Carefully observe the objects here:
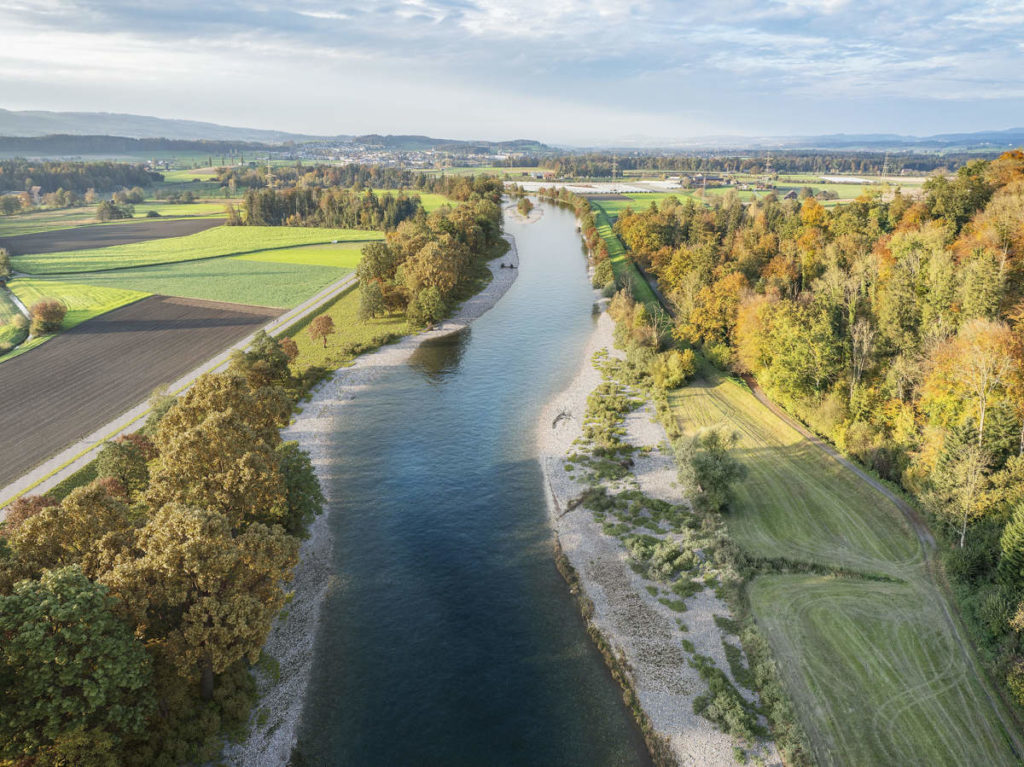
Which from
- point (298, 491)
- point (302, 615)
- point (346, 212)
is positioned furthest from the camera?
point (346, 212)

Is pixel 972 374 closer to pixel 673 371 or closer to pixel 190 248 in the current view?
pixel 673 371

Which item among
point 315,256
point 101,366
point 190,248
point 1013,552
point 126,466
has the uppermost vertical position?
point 190,248

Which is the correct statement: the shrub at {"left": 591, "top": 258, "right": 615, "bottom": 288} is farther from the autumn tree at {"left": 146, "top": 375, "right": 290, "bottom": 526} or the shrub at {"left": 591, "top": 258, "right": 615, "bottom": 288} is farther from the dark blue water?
the autumn tree at {"left": 146, "top": 375, "right": 290, "bottom": 526}

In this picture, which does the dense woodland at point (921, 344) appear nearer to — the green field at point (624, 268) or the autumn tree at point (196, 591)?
the green field at point (624, 268)

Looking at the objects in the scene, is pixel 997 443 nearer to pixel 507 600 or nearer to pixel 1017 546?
pixel 1017 546

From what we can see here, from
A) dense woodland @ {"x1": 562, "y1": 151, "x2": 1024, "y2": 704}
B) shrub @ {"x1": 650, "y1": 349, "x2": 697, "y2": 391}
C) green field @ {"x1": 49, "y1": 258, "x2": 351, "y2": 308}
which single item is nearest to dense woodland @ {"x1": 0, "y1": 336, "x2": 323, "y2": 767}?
dense woodland @ {"x1": 562, "y1": 151, "x2": 1024, "y2": 704}

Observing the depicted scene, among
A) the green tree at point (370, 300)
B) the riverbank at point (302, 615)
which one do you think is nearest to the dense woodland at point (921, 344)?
the riverbank at point (302, 615)

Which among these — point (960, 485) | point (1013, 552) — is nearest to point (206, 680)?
point (1013, 552)
